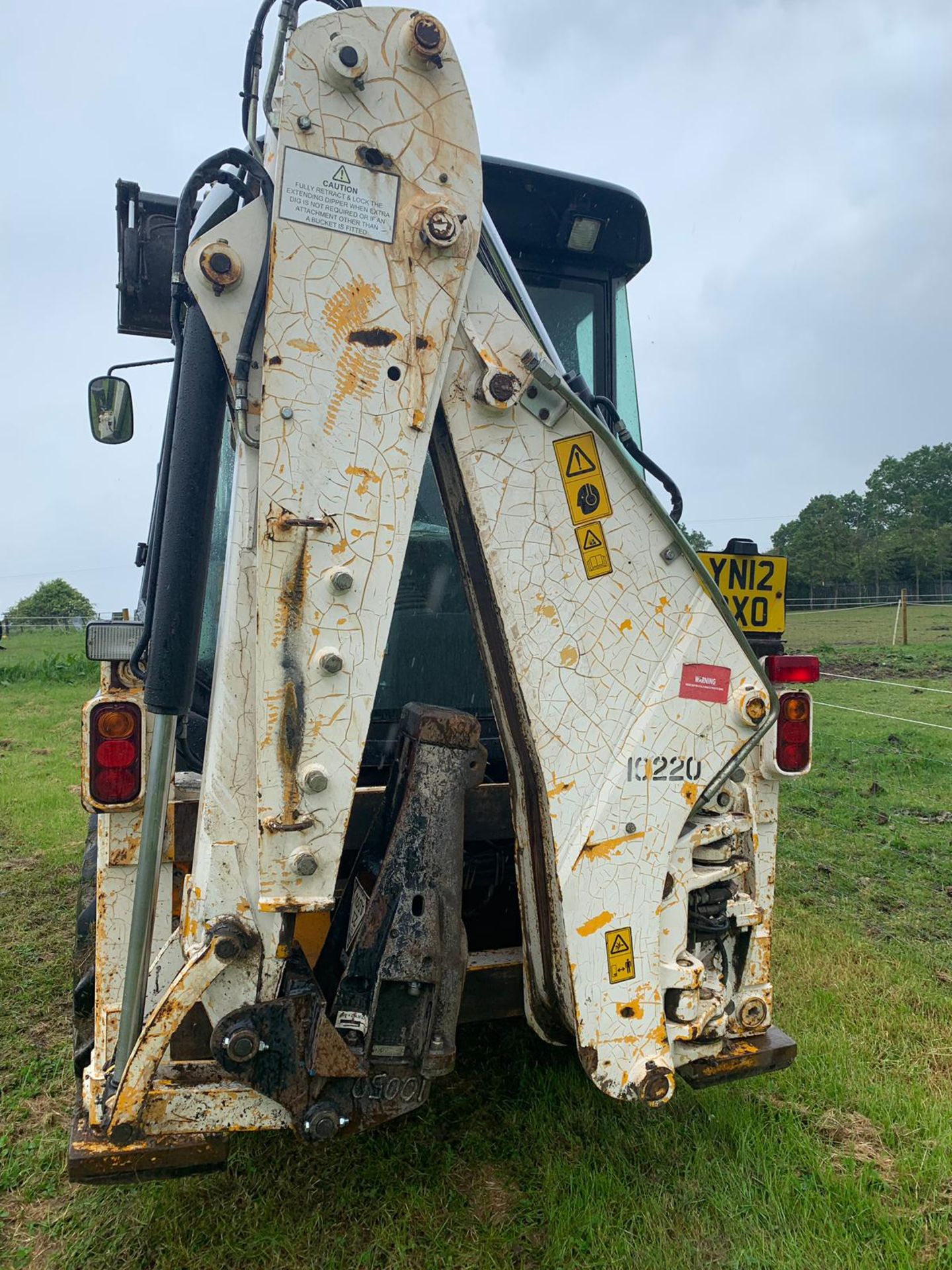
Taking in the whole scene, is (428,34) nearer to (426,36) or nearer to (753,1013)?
(426,36)

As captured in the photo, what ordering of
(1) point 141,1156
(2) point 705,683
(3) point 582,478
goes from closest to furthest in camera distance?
1. (1) point 141,1156
2. (3) point 582,478
3. (2) point 705,683

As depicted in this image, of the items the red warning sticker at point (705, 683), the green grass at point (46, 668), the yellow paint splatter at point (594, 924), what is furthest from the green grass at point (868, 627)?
the yellow paint splatter at point (594, 924)

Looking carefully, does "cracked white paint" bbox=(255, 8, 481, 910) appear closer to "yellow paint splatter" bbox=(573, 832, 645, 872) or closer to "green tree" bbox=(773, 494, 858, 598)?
"yellow paint splatter" bbox=(573, 832, 645, 872)

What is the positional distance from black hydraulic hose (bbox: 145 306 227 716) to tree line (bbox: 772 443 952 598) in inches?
1397

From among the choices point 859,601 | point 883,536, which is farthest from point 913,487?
point 859,601

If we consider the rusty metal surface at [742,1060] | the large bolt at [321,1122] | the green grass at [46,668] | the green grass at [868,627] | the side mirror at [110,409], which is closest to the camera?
the large bolt at [321,1122]

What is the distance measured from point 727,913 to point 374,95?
2129 mm

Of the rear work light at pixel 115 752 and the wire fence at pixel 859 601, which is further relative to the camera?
the wire fence at pixel 859 601

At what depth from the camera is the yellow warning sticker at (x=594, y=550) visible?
217cm

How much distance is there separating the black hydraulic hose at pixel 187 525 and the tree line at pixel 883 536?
116 feet

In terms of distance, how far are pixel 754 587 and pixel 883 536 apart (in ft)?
182

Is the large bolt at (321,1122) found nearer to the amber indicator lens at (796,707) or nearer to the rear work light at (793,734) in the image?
the rear work light at (793,734)

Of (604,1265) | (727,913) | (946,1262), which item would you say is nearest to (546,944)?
(727,913)

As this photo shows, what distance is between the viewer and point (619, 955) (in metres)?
2.20
